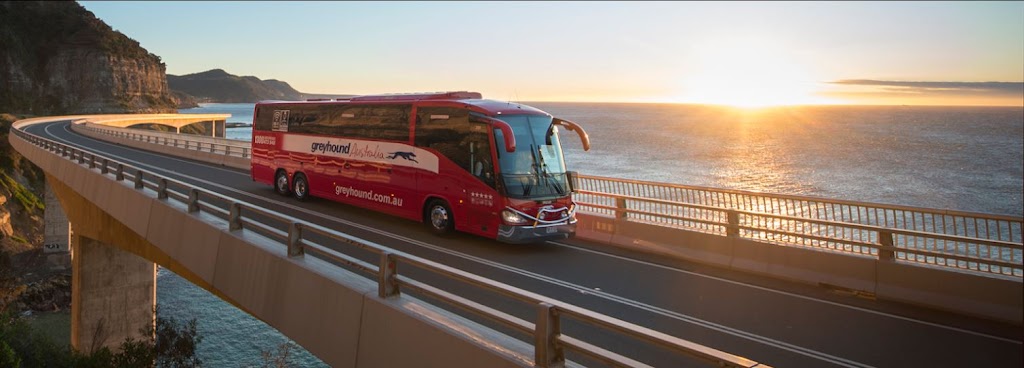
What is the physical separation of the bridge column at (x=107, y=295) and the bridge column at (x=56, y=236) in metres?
21.8

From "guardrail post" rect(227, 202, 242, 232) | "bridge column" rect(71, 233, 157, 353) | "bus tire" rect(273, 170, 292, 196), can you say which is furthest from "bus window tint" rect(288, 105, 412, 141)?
"bridge column" rect(71, 233, 157, 353)

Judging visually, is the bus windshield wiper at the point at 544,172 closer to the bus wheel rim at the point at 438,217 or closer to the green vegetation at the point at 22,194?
the bus wheel rim at the point at 438,217

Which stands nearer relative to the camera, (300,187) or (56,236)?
(300,187)

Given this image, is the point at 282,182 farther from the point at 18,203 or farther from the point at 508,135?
the point at 18,203

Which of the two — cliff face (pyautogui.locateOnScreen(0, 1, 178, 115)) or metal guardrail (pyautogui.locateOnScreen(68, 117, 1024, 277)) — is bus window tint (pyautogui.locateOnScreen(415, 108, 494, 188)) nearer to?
metal guardrail (pyautogui.locateOnScreen(68, 117, 1024, 277))

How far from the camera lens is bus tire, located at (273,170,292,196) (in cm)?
2091

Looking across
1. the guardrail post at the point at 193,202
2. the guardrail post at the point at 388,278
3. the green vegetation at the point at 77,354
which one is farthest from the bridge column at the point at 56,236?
the guardrail post at the point at 388,278

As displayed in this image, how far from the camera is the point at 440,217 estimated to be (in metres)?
15.2

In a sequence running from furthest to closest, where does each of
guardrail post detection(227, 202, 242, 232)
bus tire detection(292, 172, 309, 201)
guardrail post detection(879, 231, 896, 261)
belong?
bus tire detection(292, 172, 309, 201)
guardrail post detection(227, 202, 242, 232)
guardrail post detection(879, 231, 896, 261)

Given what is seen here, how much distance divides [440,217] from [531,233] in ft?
7.58

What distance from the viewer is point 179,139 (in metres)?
44.9

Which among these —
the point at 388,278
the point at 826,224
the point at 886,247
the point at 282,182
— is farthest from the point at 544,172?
the point at 282,182

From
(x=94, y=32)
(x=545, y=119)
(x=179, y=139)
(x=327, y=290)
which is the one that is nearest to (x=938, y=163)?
(x=179, y=139)

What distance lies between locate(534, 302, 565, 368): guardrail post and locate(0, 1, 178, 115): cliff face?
14309 cm
